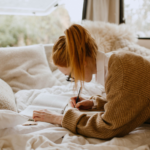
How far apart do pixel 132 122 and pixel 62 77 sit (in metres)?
1.01

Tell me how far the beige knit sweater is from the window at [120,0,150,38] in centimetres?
164

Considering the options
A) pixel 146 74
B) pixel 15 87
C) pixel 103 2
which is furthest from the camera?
pixel 103 2

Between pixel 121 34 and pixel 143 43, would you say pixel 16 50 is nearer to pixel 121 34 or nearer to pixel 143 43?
pixel 121 34

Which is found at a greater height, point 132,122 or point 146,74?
point 146,74

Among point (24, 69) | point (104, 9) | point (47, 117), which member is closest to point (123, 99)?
point (47, 117)

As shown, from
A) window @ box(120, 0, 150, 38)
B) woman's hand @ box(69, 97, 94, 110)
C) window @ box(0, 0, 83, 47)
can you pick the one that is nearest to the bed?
woman's hand @ box(69, 97, 94, 110)

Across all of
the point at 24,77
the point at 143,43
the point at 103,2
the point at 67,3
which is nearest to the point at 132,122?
the point at 24,77

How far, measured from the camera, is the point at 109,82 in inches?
28.7

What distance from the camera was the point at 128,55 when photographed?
0.75 metres

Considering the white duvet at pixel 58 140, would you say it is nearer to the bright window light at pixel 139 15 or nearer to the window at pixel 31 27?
the bright window light at pixel 139 15

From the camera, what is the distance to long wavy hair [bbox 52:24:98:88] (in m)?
0.75

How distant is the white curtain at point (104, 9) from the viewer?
7.27ft

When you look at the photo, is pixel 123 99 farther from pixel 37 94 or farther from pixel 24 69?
pixel 24 69

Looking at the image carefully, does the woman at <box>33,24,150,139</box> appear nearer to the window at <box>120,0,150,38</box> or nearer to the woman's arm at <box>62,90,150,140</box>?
the woman's arm at <box>62,90,150,140</box>
